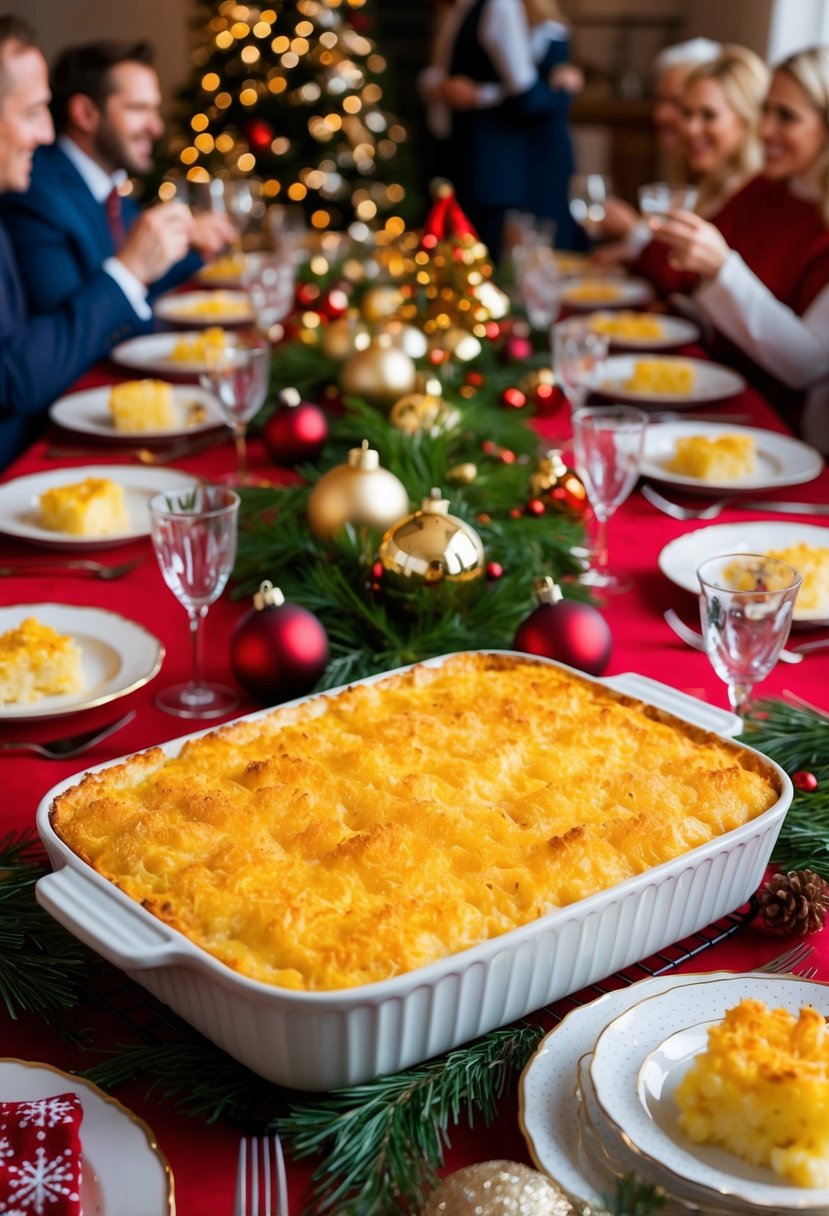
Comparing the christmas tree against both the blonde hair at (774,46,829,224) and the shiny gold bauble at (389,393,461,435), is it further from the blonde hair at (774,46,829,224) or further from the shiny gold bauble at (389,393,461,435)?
the shiny gold bauble at (389,393,461,435)

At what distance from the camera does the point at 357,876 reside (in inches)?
37.4

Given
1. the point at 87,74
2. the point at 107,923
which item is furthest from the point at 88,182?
the point at 107,923

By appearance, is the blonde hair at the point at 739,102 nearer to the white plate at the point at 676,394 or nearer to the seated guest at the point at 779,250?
the seated guest at the point at 779,250

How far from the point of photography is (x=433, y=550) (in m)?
1.53

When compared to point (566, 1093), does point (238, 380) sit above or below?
above

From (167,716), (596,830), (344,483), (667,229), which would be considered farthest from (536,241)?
(596,830)

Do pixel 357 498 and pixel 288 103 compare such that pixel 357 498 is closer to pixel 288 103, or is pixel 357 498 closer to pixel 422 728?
pixel 422 728

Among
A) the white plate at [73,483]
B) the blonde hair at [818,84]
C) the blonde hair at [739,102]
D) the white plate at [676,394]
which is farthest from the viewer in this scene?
the blonde hair at [739,102]

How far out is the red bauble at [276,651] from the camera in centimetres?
141

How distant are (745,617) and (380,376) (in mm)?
1297

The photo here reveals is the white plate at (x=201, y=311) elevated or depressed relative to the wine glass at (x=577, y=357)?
depressed

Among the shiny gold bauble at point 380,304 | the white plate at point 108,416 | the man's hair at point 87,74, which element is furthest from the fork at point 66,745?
the man's hair at point 87,74

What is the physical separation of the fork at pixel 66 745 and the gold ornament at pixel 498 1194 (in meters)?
0.72

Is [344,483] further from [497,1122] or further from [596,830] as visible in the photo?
[497,1122]
